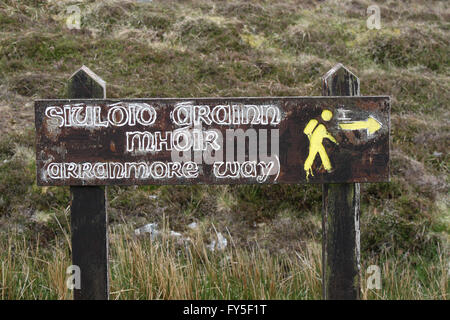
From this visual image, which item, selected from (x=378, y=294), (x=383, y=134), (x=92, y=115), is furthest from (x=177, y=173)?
(x=378, y=294)

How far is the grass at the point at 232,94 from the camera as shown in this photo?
3.34 m

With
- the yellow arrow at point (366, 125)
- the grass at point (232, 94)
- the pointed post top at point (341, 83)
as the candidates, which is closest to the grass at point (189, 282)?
the grass at point (232, 94)

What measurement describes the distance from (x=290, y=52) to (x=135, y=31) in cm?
327

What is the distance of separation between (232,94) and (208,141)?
15.6ft

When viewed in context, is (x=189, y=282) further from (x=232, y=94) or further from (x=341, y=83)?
(x=232, y=94)

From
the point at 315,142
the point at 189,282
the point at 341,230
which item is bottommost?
the point at 189,282

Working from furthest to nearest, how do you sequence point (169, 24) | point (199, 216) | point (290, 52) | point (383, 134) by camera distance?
point (169, 24)
point (290, 52)
point (199, 216)
point (383, 134)

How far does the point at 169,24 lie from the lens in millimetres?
10016

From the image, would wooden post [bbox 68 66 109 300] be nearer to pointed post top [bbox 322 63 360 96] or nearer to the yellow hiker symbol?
the yellow hiker symbol

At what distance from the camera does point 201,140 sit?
2.57 metres

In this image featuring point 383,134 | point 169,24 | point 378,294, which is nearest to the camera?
point 383,134

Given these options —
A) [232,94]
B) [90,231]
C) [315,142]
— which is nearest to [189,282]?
[90,231]

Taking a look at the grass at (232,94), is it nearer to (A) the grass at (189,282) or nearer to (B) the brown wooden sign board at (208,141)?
(A) the grass at (189,282)

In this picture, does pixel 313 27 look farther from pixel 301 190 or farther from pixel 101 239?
pixel 101 239
